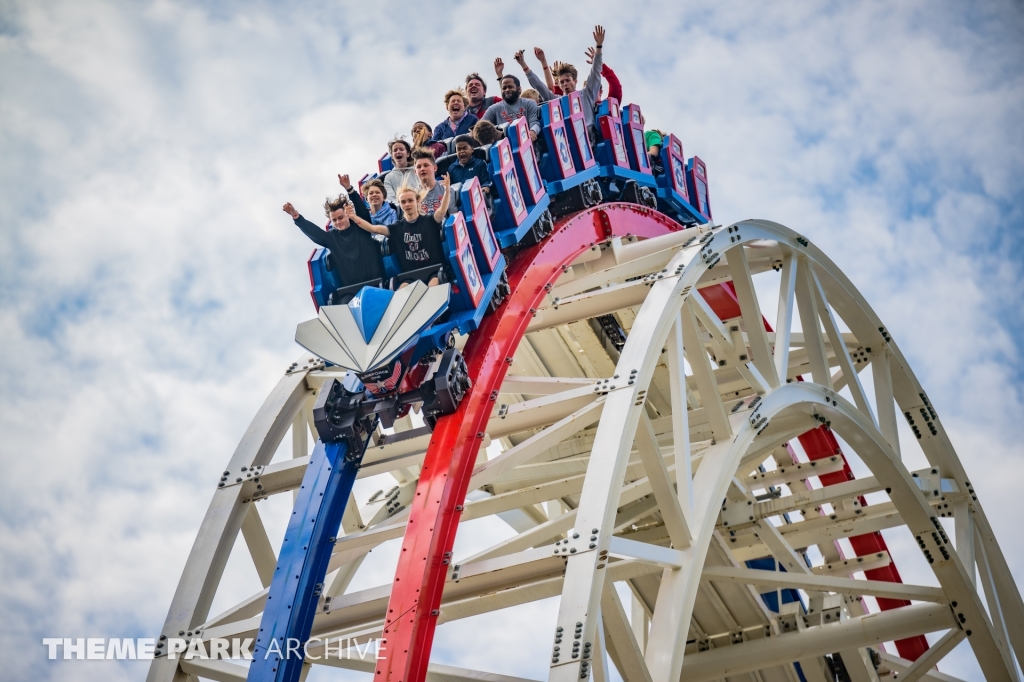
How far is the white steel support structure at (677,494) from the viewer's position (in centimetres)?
1012

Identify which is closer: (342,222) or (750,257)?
(342,222)

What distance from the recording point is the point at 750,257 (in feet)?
46.8

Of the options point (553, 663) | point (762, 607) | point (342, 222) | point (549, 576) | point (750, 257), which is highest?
point (750, 257)

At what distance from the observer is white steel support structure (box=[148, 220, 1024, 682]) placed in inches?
398

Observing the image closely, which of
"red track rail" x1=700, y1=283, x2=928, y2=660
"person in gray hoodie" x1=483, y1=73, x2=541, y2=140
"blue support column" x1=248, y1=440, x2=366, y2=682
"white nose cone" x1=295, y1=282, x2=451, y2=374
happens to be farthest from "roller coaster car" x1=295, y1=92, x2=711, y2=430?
"red track rail" x1=700, y1=283, x2=928, y2=660

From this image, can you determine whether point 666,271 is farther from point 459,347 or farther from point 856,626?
point 856,626

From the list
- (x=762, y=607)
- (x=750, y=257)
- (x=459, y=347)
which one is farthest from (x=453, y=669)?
(x=750, y=257)

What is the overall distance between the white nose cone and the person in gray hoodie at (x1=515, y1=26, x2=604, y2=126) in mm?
4986

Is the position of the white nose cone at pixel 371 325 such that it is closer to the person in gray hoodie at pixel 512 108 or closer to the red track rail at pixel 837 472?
the person in gray hoodie at pixel 512 108

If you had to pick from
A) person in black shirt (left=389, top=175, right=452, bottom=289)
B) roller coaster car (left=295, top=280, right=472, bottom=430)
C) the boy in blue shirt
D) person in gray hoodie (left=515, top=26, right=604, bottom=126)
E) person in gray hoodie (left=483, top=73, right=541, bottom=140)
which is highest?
person in gray hoodie (left=515, top=26, right=604, bottom=126)

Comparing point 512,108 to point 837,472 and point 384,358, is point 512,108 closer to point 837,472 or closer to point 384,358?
point 384,358

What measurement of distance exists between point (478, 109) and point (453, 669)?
6.77 metres

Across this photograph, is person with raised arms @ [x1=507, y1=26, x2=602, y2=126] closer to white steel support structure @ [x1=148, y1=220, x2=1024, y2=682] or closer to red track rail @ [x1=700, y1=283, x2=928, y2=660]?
white steel support structure @ [x1=148, y1=220, x2=1024, y2=682]

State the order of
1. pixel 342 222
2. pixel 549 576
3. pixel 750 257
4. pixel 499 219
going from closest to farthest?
pixel 549 576 → pixel 342 222 → pixel 499 219 → pixel 750 257
